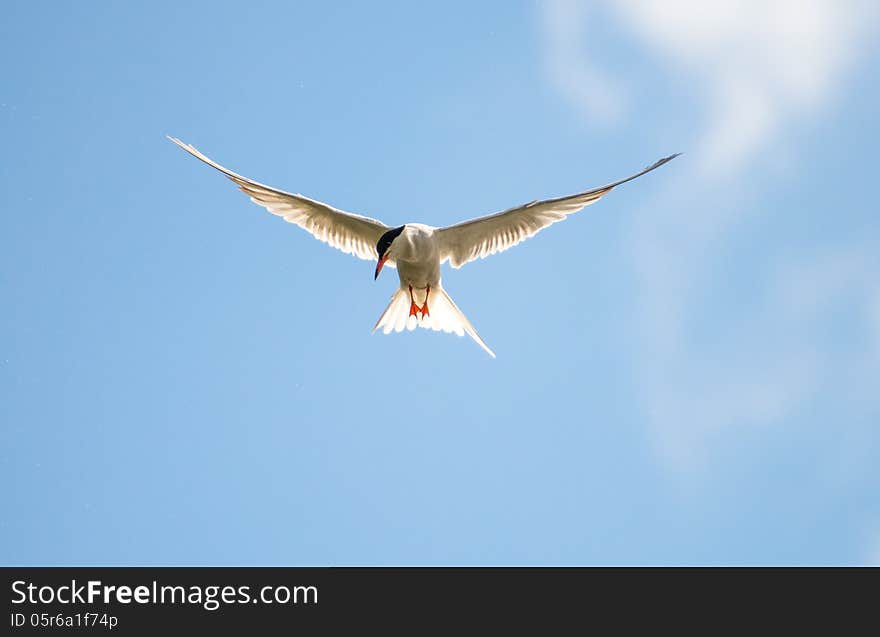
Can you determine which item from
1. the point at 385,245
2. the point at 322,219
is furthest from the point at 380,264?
the point at 322,219

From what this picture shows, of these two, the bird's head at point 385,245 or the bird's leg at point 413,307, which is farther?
the bird's leg at point 413,307

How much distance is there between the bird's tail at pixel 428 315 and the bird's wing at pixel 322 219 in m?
0.75

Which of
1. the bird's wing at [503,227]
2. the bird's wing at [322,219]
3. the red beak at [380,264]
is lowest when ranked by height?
the red beak at [380,264]

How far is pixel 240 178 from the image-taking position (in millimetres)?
12398

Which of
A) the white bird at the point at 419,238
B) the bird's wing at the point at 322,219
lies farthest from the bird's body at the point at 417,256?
the bird's wing at the point at 322,219

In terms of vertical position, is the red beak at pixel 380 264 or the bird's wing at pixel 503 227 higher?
the bird's wing at pixel 503 227

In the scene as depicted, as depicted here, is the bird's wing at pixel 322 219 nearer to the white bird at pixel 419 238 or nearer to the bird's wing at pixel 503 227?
the white bird at pixel 419 238

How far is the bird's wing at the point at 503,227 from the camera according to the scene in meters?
12.5

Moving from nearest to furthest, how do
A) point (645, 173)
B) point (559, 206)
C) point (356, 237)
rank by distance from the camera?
point (645, 173)
point (559, 206)
point (356, 237)

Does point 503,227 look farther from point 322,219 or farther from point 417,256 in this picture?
point 322,219
